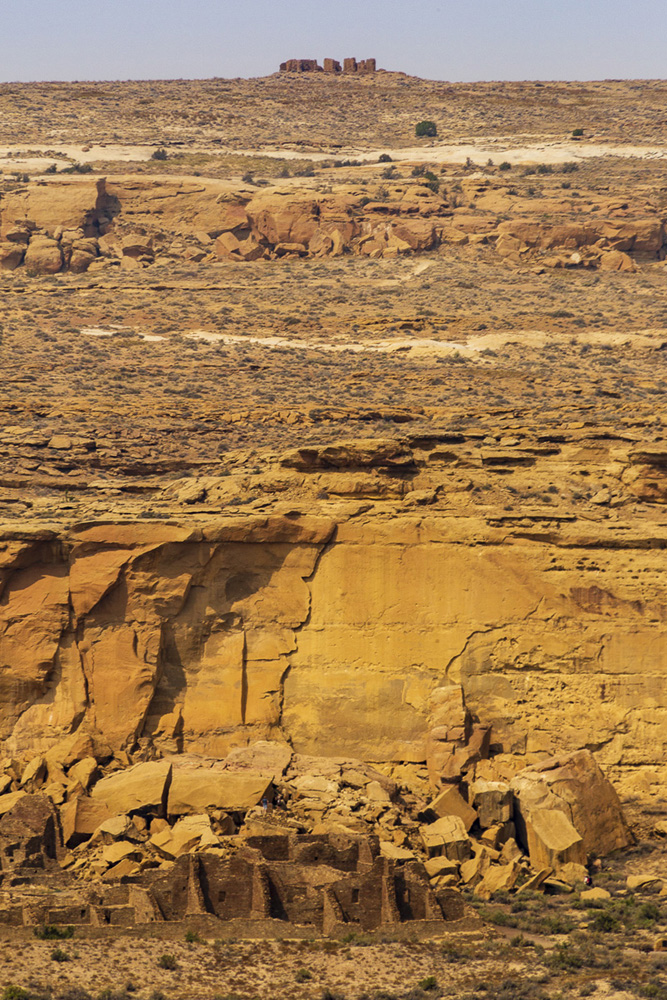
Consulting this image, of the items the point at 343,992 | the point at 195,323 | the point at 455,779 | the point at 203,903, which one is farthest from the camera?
the point at 195,323

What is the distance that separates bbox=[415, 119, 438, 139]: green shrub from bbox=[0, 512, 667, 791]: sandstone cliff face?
50.6 metres

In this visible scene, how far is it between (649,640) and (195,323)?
955 inches

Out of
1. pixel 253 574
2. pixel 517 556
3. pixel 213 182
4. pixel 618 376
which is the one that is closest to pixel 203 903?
pixel 253 574

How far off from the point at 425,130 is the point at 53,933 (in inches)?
2298

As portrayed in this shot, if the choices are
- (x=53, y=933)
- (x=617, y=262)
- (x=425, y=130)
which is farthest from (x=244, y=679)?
(x=425, y=130)

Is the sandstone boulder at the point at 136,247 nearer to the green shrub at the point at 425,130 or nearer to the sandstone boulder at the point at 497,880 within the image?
the green shrub at the point at 425,130

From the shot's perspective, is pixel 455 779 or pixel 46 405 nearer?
pixel 455 779

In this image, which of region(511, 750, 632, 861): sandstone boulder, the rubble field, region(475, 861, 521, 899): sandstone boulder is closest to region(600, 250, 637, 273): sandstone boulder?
the rubble field

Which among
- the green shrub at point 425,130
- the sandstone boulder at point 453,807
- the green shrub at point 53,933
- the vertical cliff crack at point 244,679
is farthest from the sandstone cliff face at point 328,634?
the green shrub at point 425,130

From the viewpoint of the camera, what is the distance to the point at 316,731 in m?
23.4

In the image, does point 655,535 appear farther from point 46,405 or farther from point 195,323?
point 195,323

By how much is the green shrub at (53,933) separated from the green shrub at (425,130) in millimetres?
57782

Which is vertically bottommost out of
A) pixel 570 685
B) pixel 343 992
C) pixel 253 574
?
pixel 343 992

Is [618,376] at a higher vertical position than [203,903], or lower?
higher
